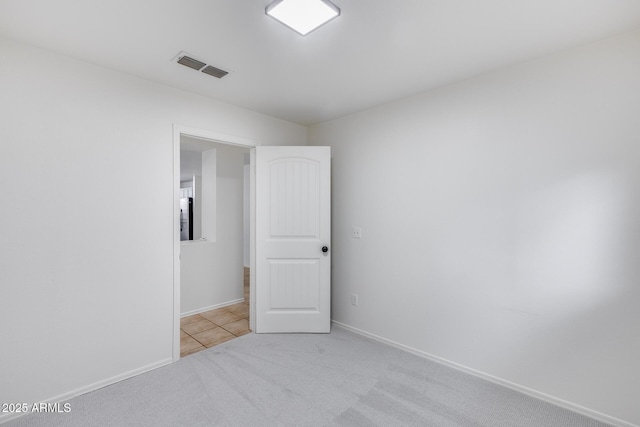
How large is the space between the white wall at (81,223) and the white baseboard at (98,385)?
0.02m

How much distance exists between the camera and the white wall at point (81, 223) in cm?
190

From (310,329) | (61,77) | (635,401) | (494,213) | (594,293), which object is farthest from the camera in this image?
(310,329)

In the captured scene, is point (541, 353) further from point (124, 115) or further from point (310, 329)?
point (124, 115)

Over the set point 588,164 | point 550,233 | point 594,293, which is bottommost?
point 594,293

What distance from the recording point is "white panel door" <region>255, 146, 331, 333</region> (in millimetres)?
3250

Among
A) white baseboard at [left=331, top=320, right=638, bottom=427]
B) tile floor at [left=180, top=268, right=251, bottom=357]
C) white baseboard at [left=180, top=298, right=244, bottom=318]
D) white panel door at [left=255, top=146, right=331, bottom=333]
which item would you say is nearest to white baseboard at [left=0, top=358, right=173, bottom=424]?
tile floor at [left=180, top=268, right=251, bottom=357]

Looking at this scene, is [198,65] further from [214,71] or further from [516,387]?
[516,387]

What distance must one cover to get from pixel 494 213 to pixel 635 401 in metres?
1.37

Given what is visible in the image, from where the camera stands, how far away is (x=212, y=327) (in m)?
3.42

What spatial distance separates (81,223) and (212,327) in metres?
1.87

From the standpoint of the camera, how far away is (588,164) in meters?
1.92

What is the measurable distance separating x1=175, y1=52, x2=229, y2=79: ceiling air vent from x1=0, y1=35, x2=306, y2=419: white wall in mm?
495

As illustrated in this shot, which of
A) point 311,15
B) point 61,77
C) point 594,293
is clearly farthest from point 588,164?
point 61,77

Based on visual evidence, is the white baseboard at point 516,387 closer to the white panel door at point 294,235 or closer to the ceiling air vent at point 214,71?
the white panel door at point 294,235
